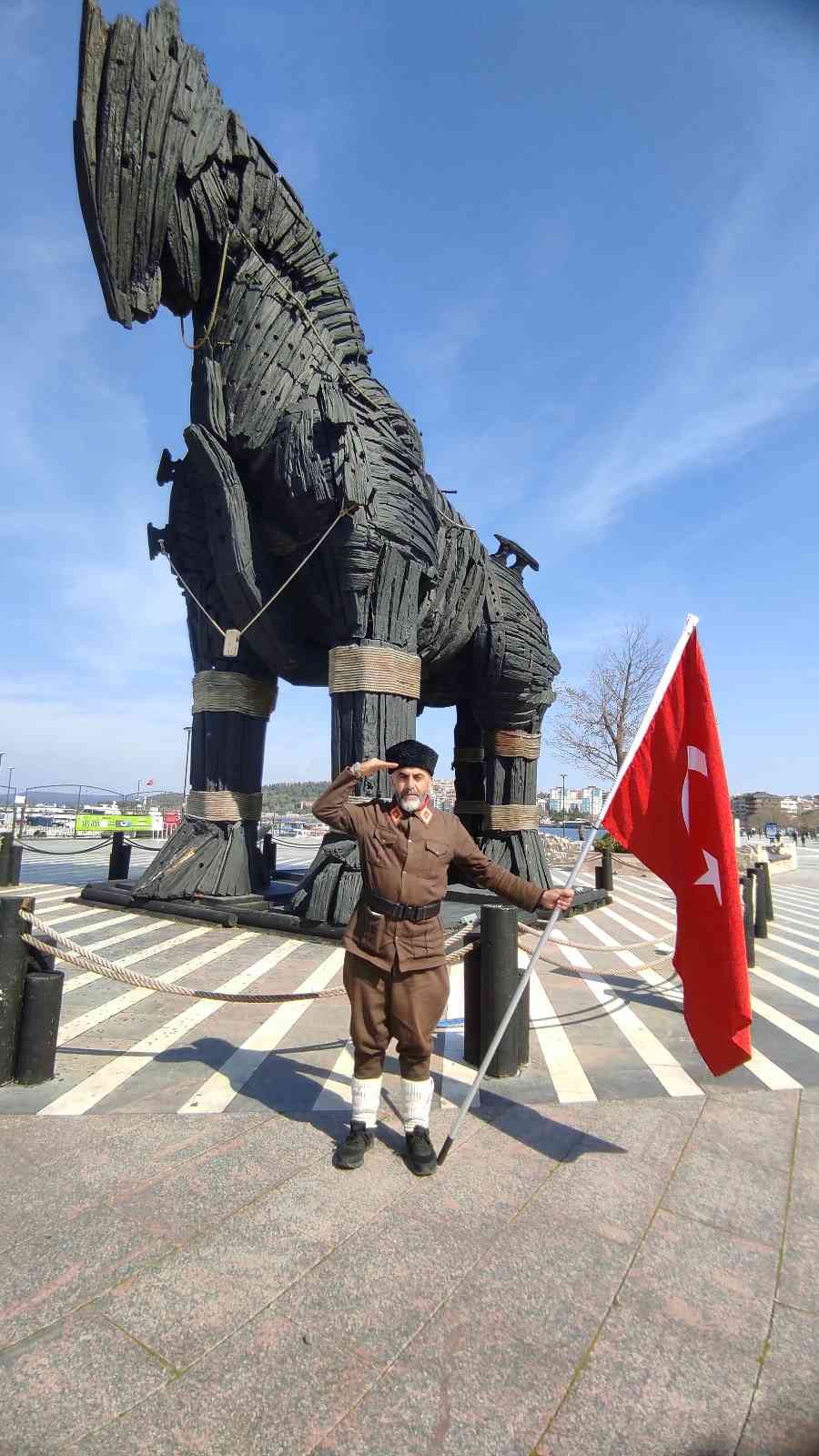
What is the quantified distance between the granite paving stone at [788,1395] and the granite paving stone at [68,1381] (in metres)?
1.26

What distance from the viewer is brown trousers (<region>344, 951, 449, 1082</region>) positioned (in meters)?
2.71

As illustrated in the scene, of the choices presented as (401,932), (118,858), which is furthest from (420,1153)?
(118,858)

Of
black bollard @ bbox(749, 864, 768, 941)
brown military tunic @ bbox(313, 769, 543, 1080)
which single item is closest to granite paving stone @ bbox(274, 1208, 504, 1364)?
brown military tunic @ bbox(313, 769, 543, 1080)

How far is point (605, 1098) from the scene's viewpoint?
126 inches

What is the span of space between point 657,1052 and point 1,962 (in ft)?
11.0

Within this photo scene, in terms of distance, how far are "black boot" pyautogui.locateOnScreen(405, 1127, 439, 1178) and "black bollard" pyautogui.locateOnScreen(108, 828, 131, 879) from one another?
8662 millimetres

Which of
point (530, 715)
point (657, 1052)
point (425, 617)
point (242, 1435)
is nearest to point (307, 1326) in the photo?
point (242, 1435)

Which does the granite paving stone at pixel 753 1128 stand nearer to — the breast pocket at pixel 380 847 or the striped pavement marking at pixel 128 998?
the breast pocket at pixel 380 847

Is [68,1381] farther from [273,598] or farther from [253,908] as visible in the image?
[273,598]

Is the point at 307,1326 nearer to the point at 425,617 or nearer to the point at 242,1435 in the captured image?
the point at 242,1435

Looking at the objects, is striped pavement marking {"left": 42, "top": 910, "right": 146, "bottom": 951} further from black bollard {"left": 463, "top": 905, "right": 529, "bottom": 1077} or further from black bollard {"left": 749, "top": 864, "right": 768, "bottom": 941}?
black bollard {"left": 749, "top": 864, "right": 768, "bottom": 941}

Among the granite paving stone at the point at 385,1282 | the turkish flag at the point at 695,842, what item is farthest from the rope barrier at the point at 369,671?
the granite paving stone at the point at 385,1282

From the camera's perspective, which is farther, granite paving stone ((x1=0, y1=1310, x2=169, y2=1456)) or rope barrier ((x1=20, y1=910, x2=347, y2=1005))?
rope barrier ((x1=20, y1=910, x2=347, y2=1005))

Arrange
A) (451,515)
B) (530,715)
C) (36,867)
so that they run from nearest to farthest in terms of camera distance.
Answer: (451,515)
(530,715)
(36,867)
